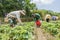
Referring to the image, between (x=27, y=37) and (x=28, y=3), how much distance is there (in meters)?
34.3

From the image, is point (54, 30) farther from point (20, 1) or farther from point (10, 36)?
point (20, 1)

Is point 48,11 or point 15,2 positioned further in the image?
point 48,11

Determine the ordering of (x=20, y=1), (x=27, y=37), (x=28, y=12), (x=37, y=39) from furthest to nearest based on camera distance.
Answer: (x=20, y=1), (x=28, y=12), (x=37, y=39), (x=27, y=37)

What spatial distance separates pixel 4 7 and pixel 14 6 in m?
1.68

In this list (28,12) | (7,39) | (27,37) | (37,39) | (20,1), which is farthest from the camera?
(20,1)

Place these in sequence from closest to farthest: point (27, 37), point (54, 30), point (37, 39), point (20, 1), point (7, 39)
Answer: point (27, 37) < point (7, 39) < point (37, 39) < point (54, 30) < point (20, 1)

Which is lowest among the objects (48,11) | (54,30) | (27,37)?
(48,11)

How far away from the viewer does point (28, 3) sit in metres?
40.6

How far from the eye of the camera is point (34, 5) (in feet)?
142

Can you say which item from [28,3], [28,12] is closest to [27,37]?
[28,12]

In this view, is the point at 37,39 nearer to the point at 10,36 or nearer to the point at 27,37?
the point at 10,36

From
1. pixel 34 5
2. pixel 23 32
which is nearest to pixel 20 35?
pixel 23 32

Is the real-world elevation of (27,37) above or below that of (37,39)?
above

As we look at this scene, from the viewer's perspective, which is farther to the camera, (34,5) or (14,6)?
(34,5)
